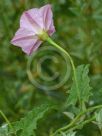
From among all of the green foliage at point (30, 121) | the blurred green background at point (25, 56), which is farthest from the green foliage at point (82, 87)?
the blurred green background at point (25, 56)

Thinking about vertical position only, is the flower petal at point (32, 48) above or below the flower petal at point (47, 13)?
below

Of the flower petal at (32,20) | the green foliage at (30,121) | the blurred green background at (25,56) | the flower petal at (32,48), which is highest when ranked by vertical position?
the flower petal at (32,20)

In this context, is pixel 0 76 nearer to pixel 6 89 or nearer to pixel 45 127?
pixel 6 89

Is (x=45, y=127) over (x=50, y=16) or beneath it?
beneath

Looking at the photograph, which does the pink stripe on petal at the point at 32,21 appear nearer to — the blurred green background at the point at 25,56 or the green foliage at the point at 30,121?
the green foliage at the point at 30,121

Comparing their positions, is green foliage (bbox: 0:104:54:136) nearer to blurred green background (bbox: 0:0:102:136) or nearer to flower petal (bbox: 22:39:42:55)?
flower petal (bbox: 22:39:42:55)

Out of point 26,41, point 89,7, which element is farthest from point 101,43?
point 26,41
